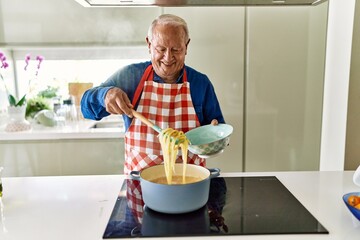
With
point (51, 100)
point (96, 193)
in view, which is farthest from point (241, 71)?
point (51, 100)

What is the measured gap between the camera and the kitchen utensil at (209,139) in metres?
1.00

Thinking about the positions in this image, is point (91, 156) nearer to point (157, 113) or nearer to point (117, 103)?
point (157, 113)

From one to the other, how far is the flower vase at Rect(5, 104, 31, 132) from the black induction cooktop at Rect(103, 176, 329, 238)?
112 centimetres

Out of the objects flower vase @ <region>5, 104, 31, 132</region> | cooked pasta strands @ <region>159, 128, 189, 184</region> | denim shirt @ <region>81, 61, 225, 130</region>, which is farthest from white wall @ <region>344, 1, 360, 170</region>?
flower vase @ <region>5, 104, 31, 132</region>

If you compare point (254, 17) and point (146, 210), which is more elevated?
point (254, 17)

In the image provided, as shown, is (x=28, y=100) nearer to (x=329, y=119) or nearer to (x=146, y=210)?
(x=146, y=210)

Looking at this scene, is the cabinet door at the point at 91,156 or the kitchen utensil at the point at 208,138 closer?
the kitchen utensil at the point at 208,138

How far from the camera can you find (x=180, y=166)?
0.95 m

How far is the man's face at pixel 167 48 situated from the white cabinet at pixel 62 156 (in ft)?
2.42

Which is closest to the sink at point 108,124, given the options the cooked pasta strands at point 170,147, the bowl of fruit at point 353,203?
the cooked pasta strands at point 170,147

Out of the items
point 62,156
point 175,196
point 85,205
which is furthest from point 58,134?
point 175,196

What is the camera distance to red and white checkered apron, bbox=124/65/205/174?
1.22 m

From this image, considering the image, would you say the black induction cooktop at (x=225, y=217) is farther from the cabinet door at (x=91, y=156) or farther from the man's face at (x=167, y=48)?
the cabinet door at (x=91, y=156)

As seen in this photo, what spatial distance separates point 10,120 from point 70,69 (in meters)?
0.53
